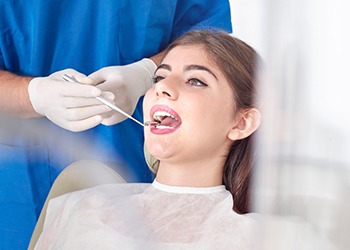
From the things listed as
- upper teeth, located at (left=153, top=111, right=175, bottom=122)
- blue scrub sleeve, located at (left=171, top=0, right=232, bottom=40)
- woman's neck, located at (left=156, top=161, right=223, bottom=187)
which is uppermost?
blue scrub sleeve, located at (left=171, top=0, right=232, bottom=40)

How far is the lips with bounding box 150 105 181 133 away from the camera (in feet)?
2.44

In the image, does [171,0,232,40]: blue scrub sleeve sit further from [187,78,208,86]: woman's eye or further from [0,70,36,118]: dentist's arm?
[0,70,36,118]: dentist's arm

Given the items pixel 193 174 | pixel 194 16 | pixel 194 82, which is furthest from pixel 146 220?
pixel 194 16

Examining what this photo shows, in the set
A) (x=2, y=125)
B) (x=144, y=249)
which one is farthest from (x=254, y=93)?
(x=2, y=125)

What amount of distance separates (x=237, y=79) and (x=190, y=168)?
5.4 inches

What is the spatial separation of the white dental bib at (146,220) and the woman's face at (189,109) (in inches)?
2.3

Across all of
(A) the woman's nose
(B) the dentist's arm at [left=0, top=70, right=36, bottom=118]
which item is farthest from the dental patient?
(B) the dentist's arm at [left=0, top=70, right=36, bottom=118]

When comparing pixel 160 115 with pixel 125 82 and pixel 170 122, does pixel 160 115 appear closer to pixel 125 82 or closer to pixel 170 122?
pixel 170 122

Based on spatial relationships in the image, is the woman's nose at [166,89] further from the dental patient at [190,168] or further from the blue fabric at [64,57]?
the blue fabric at [64,57]

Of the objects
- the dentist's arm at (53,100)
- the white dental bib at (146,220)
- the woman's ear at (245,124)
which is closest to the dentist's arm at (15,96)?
the dentist's arm at (53,100)

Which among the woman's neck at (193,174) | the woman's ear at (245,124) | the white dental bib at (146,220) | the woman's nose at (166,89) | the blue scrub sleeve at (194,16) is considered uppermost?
the blue scrub sleeve at (194,16)

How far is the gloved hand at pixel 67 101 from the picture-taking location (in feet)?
2.64

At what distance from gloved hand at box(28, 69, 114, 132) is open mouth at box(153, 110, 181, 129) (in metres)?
0.09

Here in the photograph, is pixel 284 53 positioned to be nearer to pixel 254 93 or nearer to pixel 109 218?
pixel 254 93
